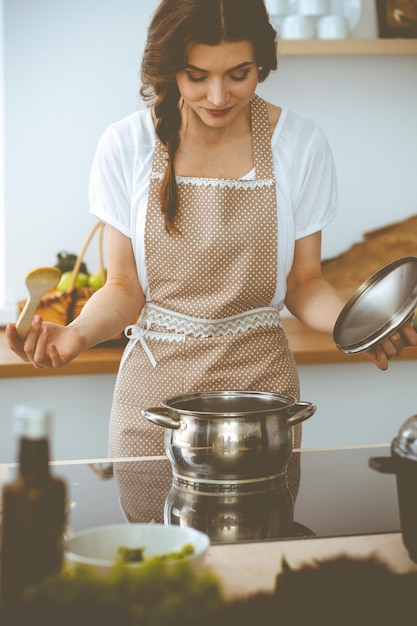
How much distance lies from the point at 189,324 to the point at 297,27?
1.35 metres

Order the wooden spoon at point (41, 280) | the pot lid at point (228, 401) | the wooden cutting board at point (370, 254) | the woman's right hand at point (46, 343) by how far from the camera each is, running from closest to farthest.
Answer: the wooden spoon at point (41, 280) → the pot lid at point (228, 401) → the woman's right hand at point (46, 343) → the wooden cutting board at point (370, 254)

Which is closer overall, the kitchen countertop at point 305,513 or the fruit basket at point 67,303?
the kitchen countertop at point 305,513

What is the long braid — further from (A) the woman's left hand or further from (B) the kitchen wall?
(B) the kitchen wall

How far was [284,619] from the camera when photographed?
0.77 meters

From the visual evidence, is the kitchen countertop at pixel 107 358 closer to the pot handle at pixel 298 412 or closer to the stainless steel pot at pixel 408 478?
the pot handle at pixel 298 412

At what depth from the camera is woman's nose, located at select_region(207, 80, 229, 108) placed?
1.55 metres

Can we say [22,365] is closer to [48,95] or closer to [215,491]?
[48,95]

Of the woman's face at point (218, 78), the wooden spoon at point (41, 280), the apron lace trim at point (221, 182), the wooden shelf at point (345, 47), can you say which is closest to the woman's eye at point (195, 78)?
Answer: the woman's face at point (218, 78)

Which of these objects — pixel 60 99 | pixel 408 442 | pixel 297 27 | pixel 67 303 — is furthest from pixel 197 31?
pixel 60 99

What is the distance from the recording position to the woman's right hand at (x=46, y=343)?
4.40ft

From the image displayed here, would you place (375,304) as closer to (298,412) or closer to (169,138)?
(298,412)

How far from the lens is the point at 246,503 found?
1.10 meters

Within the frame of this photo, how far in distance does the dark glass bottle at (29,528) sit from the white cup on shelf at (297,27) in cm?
229

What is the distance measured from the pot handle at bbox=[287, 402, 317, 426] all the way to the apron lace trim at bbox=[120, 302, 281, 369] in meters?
0.57
